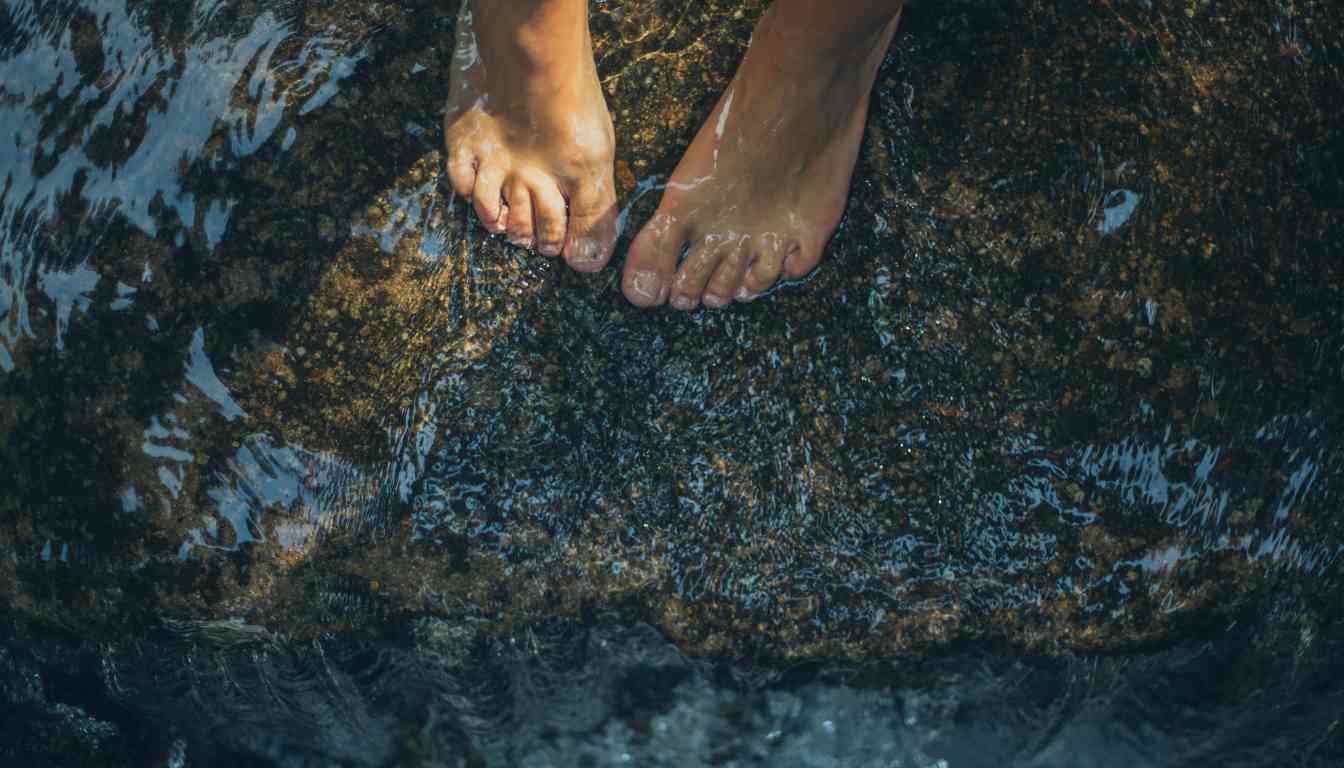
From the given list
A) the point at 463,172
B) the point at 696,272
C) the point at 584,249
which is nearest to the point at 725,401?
the point at 696,272

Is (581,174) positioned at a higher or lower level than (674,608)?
higher

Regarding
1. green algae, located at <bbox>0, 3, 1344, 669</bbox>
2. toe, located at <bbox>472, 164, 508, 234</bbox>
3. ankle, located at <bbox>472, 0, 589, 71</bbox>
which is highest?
ankle, located at <bbox>472, 0, 589, 71</bbox>

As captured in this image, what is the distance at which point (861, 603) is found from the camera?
6.18ft

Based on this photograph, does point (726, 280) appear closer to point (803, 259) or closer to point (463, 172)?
point (803, 259)

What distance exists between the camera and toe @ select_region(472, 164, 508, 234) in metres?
1.93

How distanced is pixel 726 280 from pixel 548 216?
38cm

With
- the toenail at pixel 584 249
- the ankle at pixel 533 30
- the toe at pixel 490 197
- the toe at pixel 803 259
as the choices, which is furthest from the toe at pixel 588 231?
the toe at pixel 803 259

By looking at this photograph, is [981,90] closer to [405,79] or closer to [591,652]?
[405,79]

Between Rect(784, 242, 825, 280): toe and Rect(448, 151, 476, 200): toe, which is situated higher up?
Rect(448, 151, 476, 200): toe

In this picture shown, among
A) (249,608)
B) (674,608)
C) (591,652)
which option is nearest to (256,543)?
(249,608)

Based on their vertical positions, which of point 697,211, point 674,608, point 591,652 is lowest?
point 591,652

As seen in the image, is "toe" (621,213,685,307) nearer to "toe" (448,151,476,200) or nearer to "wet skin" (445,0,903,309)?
"wet skin" (445,0,903,309)

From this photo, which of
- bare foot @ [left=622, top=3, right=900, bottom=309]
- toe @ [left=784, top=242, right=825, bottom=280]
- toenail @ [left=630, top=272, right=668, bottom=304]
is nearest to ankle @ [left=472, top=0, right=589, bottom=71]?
bare foot @ [left=622, top=3, right=900, bottom=309]

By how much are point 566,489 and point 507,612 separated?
0.28 metres
